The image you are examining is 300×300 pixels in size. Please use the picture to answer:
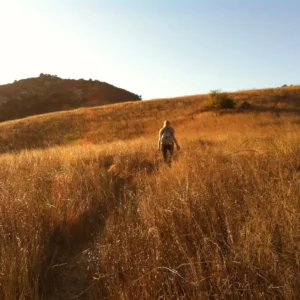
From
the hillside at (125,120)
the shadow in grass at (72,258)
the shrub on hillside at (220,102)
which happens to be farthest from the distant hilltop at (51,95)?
the shadow in grass at (72,258)

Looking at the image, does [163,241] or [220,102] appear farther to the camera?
[220,102]

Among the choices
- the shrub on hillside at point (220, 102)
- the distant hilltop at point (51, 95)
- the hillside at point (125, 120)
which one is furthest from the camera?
the distant hilltop at point (51, 95)

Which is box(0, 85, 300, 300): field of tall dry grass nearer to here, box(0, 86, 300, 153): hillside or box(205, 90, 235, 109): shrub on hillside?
box(0, 86, 300, 153): hillside

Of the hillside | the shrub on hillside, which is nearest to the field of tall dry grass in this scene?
the hillside

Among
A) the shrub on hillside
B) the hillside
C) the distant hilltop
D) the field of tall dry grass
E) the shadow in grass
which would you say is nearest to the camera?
the field of tall dry grass

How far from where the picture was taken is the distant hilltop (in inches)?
2184

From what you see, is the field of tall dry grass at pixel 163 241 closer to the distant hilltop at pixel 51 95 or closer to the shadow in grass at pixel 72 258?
the shadow in grass at pixel 72 258

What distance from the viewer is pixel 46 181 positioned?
6188mm

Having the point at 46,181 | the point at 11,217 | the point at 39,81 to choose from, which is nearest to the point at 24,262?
the point at 11,217

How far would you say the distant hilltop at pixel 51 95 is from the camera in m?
55.5

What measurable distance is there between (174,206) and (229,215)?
1.92ft

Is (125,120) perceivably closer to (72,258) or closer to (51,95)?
(72,258)

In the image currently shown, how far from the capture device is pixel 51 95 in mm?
59781

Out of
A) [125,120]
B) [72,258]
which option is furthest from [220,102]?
[72,258]
